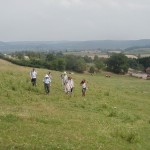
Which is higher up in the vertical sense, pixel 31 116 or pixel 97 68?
pixel 31 116

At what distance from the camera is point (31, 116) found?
22859 millimetres

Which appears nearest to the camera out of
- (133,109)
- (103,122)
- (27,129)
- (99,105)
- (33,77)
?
(27,129)

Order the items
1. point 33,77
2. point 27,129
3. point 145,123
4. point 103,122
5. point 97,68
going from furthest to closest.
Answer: point 97,68
point 33,77
point 145,123
point 103,122
point 27,129

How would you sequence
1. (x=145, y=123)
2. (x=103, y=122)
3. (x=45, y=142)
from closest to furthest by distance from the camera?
(x=45, y=142) → (x=103, y=122) → (x=145, y=123)

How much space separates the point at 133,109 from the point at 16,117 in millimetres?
14860

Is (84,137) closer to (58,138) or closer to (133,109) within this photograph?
(58,138)

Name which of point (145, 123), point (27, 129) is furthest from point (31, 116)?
point (145, 123)

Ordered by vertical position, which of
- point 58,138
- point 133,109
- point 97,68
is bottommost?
point 97,68

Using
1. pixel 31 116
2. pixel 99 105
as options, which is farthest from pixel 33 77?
pixel 31 116

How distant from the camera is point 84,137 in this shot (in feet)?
64.5

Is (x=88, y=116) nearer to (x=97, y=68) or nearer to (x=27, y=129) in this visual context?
(x=27, y=129)

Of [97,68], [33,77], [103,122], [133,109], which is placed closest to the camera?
[103,122]

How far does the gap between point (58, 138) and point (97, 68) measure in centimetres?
11608

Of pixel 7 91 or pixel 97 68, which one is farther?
pixel 97 68
